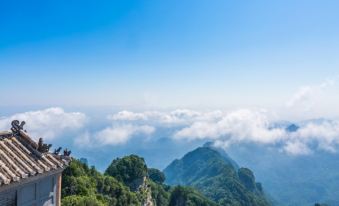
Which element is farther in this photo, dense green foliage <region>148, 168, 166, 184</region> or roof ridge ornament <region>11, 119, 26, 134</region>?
dense green foliage <region>148, 168, 166, 184</region>

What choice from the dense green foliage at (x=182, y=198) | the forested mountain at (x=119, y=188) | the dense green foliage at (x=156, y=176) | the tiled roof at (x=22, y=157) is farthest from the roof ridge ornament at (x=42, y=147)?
the dense green foliage at (x=156, y=176)

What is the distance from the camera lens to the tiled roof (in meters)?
13.4

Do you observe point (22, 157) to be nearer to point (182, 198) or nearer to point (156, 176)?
point (182, 198)

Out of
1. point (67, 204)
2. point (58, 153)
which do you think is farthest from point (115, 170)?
point (58, 153)

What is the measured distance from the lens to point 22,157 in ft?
48.2

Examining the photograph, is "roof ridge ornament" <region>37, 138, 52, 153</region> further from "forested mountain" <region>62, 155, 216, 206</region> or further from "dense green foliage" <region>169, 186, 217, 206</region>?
"dense green foliage" <region>169, 186, 217, 206</region>

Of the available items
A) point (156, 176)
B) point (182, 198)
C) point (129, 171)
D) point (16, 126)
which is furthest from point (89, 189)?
point (156, 176)

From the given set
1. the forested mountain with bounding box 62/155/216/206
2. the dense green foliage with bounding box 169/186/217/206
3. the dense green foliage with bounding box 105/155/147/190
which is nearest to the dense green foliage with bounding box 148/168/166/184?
the forested mountain with bounding box 62/155/216/206

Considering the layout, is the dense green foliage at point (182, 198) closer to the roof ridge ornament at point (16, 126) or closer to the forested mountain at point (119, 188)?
the forested mountain at point (119, 188)

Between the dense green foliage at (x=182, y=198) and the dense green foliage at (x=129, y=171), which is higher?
the dense green foliage at (x=129, y=171)

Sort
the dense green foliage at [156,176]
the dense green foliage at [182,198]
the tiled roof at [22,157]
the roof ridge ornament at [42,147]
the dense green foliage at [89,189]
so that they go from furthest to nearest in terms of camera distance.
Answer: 1. the dense green foliage at [156,176]
2. the dense green foliage at [182,198]
3. the dense green foliage at [89,189]
4. the roof ridge ornament at [42,147]
5. the tiled roof at [22,157]

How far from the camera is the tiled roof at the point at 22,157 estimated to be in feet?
43.9

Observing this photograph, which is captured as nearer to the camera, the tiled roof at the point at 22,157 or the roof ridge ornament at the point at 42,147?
the tiled roof at the point at 22,157

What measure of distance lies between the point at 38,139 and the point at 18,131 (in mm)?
845
